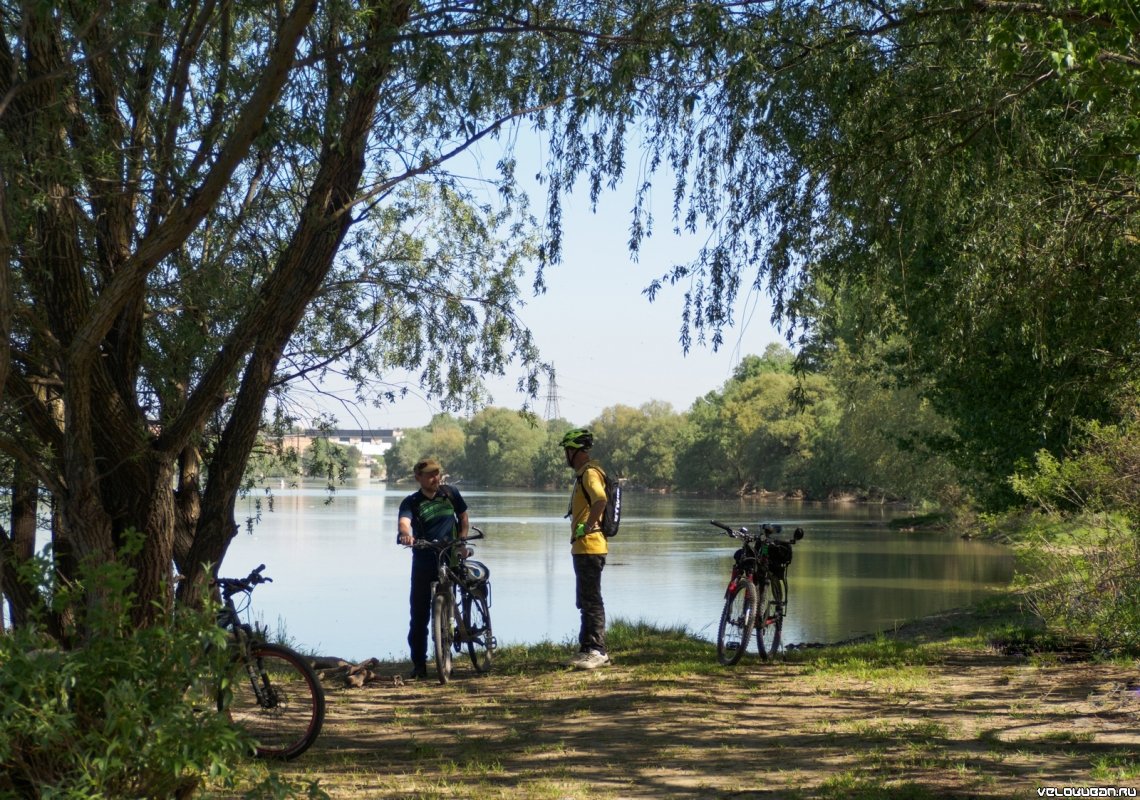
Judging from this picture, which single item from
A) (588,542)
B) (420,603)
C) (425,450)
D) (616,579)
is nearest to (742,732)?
(588,542)

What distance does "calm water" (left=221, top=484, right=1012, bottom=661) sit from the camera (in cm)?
1770


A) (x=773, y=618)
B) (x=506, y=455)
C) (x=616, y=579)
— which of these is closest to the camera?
(x=773, y=618)

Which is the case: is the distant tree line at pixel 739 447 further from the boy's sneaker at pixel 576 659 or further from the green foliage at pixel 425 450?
the boy's sneaker at pixel 576 659

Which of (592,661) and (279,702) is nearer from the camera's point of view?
(279,702)

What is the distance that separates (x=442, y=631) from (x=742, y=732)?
268cm

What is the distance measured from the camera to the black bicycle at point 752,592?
8.91 m

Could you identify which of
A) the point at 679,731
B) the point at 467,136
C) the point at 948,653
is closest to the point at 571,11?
the point at 467,136

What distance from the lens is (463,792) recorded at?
5039 mm

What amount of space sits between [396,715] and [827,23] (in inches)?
192

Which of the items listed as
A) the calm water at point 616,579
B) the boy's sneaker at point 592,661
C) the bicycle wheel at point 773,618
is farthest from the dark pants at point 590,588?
the calm water at point 616,579

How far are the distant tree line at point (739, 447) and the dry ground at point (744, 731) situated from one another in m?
28.2

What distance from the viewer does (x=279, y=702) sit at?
595cm
